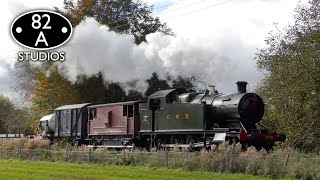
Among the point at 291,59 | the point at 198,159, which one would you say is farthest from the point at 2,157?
the point at 291,59

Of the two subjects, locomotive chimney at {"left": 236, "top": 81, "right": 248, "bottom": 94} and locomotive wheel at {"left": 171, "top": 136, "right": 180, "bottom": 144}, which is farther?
locomotive wheel at {"left": 171, "top": 136, "right": 180, "bottom": 144}

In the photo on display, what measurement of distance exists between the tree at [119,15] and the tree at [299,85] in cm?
1745

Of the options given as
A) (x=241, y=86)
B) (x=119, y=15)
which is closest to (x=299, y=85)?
(x=241, y=86)

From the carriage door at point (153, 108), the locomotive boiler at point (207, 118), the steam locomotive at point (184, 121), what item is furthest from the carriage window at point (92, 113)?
the carriage door at point (153, 108)

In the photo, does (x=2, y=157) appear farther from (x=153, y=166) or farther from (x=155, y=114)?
(x=153, y=166)

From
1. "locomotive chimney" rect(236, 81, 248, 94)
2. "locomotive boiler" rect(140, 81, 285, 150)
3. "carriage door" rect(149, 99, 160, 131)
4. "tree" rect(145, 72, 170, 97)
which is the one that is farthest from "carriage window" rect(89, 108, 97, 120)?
"locomotive chimney" rect(236, 81, 248, 94)

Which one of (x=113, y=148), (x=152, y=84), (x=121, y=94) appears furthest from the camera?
(x=121, y=94)

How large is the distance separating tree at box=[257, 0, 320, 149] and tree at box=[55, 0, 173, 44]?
57.3 ft

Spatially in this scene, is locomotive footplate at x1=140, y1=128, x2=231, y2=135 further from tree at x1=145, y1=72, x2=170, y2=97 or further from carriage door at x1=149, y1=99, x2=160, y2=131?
tree at x1=145, y1=72, x2=170, y2=97

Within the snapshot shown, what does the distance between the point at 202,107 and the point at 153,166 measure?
3734mm

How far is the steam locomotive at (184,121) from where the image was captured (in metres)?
20.8

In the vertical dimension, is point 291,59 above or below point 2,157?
above

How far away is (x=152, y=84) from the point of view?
31.8m

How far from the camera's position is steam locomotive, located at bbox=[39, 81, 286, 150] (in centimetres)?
2084
